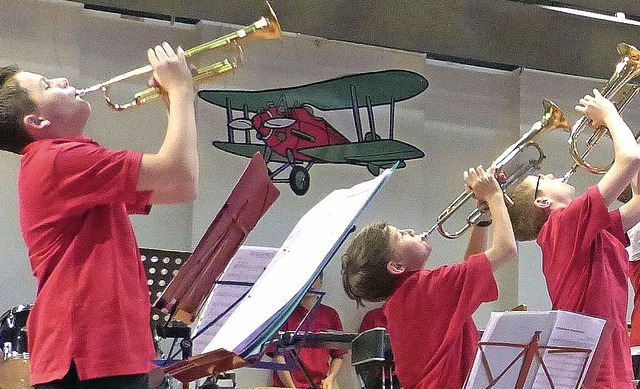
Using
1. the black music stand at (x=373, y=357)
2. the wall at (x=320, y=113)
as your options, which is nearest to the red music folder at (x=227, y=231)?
the black music stand at (x=373, y=357)

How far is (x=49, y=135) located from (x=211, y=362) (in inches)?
24.9

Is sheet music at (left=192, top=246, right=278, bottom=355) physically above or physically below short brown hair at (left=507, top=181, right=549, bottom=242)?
below

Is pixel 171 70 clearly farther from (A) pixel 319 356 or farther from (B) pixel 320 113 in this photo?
(B) pixel 320 113

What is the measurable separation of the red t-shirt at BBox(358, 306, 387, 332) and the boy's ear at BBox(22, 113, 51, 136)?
13.6 ft

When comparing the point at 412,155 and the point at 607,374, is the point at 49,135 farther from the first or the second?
the point at 412,155

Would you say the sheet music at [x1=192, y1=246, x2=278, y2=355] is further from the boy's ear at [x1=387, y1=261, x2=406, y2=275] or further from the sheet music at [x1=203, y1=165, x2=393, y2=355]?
the boy's ear at [x1=387, y1=261, x2=406, y2=275]

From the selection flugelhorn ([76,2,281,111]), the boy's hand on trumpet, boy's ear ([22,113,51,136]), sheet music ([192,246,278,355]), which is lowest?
sheet music ([192,246,278,355])

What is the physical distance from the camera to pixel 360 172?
6363 millimetres

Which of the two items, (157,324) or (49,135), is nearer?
(49,135)

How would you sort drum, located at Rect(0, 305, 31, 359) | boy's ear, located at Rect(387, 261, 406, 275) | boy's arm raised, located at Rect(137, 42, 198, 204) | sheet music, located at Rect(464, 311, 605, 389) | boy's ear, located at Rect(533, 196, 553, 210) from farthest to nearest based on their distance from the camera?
drum, located at Rect(0, 305, 31, 359) → boy's ear, located at Rect(533, 196, 553, 210) → boy's ear, located at Rect(387, 261, 406, 275) → sheet music, located at Rect(464, 311, 605, 389) → boy's arm raised, located at Rect(137, 42, 198, 204)

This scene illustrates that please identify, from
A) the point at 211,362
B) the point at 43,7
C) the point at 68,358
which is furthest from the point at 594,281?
the point at 43,7

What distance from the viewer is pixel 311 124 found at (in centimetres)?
618

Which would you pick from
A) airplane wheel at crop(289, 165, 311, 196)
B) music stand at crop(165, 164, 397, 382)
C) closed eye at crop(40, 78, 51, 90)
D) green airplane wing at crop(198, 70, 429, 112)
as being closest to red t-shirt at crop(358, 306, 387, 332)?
airplane wheel at crop(289, 165, 311, 196)

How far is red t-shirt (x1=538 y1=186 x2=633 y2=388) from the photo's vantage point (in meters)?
2.83
